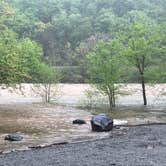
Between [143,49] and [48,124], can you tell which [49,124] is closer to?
[48,124]

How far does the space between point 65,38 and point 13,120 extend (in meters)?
73.0

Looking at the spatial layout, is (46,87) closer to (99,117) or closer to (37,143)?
(99,117)

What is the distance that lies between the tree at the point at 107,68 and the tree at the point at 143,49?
1.09 metres

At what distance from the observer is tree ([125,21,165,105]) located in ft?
125

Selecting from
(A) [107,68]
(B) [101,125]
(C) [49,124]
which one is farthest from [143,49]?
(B) [101,125]

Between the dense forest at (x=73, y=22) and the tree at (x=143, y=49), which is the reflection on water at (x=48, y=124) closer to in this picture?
the tree at (x=143, y=49)

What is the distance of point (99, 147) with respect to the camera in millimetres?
16672

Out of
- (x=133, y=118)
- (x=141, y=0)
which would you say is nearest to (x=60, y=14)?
(x=141, y=0)

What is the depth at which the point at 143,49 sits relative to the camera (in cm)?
→ 3800

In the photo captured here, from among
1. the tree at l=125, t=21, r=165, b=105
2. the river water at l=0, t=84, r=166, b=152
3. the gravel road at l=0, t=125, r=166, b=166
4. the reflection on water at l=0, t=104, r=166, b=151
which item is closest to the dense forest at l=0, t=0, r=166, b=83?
the tree at l=125, t=21, r=165, b=105

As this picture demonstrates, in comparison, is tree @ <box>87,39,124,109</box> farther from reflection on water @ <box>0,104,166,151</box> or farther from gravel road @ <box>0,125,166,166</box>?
gravel road @ <box>0,125,166,166</box>

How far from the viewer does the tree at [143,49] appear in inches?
1495

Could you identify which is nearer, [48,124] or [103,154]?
[103,154]

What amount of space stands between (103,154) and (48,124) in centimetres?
1013
